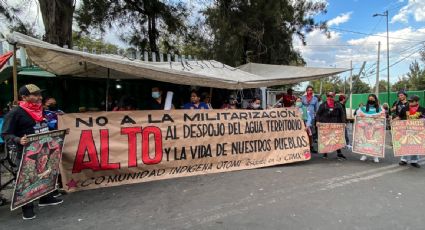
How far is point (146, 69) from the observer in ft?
18.4

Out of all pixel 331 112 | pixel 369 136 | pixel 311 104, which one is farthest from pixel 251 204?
pixel 311 104

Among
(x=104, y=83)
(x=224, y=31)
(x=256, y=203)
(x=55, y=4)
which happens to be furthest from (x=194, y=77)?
(x=224, y=31)

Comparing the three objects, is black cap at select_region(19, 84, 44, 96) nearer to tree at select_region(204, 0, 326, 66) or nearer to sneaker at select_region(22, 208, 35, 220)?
sneaker at select_region(22, 208, 35, 220)

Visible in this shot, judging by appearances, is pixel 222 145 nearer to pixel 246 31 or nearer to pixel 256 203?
pixel 256 203

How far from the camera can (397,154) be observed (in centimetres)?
712

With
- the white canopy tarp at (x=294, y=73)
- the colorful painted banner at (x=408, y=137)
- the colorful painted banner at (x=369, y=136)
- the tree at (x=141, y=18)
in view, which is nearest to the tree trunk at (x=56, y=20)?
the tree at (x=141, y=18)

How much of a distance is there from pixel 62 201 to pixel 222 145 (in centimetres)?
313

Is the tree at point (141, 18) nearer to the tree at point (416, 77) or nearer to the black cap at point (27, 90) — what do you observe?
the black cap at point (27, 90)

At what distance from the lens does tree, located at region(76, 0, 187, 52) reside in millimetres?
11992

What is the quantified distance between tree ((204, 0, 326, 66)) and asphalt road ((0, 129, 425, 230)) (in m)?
8.19

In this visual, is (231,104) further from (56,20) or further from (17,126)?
(17,126)

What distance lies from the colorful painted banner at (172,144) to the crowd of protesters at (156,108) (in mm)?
490

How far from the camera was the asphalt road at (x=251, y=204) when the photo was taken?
3922 mm

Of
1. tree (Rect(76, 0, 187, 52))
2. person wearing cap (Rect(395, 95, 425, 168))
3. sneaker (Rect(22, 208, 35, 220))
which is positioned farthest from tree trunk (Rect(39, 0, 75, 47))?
person wearing cap (Rect(395, 95, 425, 168))
